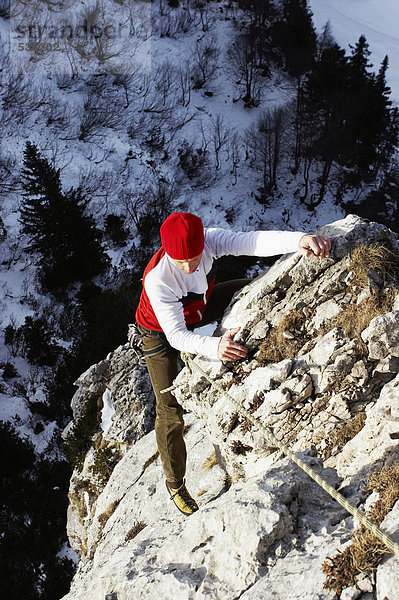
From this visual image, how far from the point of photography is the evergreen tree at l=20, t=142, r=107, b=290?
23969mm

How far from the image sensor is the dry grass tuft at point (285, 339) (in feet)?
16.1

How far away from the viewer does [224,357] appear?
185 inches

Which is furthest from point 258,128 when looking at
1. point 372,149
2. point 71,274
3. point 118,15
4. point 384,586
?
point 384,586

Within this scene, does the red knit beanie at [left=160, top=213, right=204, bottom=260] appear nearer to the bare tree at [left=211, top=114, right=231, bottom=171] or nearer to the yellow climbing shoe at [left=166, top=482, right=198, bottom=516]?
the yellow climbing shoe at [left=166, top=482, right=198, bottom=516]

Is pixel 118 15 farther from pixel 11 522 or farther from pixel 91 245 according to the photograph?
pixel 11 522

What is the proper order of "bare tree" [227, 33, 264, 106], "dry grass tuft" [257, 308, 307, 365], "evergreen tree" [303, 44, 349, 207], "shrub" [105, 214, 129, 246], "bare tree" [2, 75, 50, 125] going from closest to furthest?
"dry grass tuft" [257, 308, 307, 365] → "shrub" [105, 214, 129, 246] → "bare tree" [2, 75, 50, 125] → "evergreen tree" [303, 44, 349, 207] → "bare tree" [227, 33, 264, 106]

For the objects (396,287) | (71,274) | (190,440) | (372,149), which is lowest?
(71,274)

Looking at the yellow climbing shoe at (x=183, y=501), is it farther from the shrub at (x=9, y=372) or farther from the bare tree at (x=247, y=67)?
the bare tree at (x=247, y=67)

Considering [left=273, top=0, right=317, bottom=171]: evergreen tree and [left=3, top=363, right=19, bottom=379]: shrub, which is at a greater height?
[left=273, top=0, right=317, bottom=171]: evergreen tree

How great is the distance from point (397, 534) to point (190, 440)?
5.09 metres

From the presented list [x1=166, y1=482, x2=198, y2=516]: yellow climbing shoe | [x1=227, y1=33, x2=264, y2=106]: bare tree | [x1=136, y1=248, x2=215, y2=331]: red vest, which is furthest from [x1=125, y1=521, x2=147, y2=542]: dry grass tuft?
[x1=227, y1=33, x2=264, y2=106]: bare tree

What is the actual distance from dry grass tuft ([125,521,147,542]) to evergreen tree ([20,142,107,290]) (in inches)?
813

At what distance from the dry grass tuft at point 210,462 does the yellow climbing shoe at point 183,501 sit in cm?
93

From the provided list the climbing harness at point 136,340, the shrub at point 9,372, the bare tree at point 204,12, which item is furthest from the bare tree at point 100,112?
the climbing harness at point 136,340
